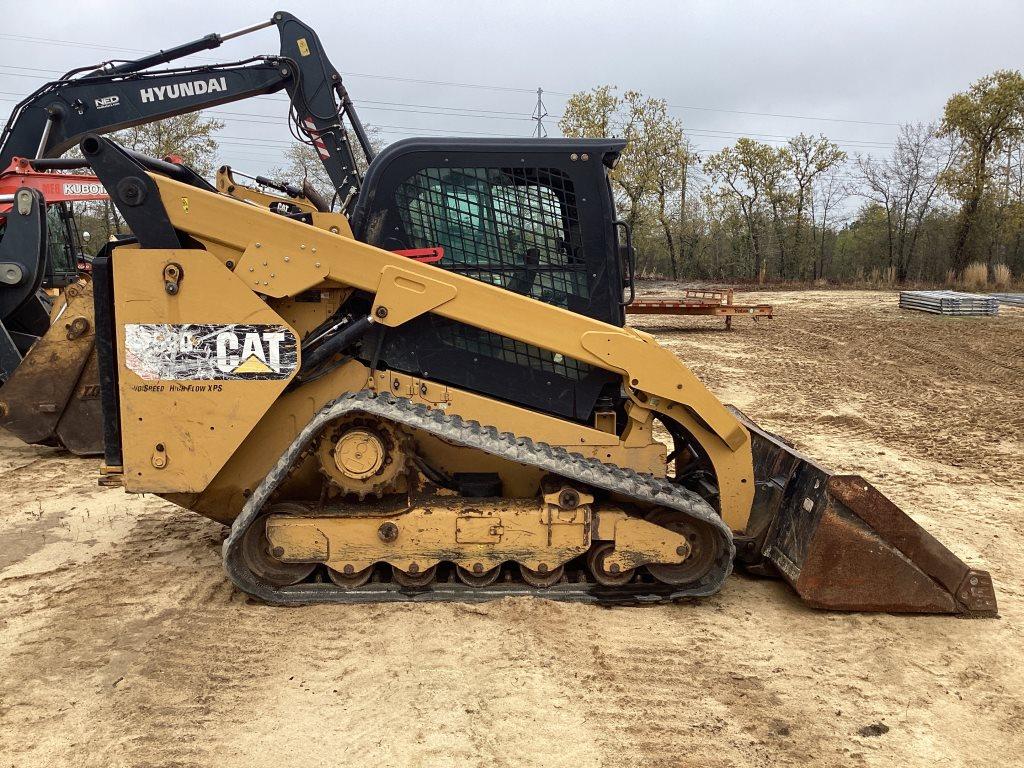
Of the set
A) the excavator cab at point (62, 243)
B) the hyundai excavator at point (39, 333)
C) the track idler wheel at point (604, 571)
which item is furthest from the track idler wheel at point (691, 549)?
the excavator cab at point (62, 243)

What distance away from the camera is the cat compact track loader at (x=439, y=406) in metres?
3.99

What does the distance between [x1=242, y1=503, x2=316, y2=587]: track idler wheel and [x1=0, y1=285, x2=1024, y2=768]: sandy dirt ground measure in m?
0.17

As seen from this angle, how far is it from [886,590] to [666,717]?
5.28ft

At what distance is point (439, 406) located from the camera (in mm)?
4281

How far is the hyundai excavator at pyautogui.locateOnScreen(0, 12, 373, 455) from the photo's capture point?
720 cm

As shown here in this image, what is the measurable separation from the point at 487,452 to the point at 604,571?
958mm

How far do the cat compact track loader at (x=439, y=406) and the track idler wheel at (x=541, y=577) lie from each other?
1 cm

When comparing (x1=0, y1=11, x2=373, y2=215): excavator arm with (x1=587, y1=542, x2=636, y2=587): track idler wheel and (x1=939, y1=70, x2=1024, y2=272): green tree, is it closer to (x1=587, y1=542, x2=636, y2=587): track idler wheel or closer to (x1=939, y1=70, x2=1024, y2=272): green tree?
(x1=587, y1=542, x2=636, y2=587): track idler wheel

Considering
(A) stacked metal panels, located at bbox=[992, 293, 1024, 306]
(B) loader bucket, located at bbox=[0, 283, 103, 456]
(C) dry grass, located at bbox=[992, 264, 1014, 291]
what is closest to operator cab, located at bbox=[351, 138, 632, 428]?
(B) loader bucket, located at bbox=[0, 283, 103, 456]

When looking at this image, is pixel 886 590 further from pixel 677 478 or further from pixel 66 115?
pixel 66 115

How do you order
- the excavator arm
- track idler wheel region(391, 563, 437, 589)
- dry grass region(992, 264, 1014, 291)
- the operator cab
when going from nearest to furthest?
track idler wheel region(391, 563, 437, 589) → the operator cab → the excavator arm → dry grass region(992, 264, 1014, 291)

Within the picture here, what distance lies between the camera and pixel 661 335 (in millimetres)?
17578

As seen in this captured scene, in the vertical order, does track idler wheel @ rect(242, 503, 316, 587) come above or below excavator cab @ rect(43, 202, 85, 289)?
below

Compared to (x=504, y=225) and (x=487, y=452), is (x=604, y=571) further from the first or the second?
(x=504, y=225)
